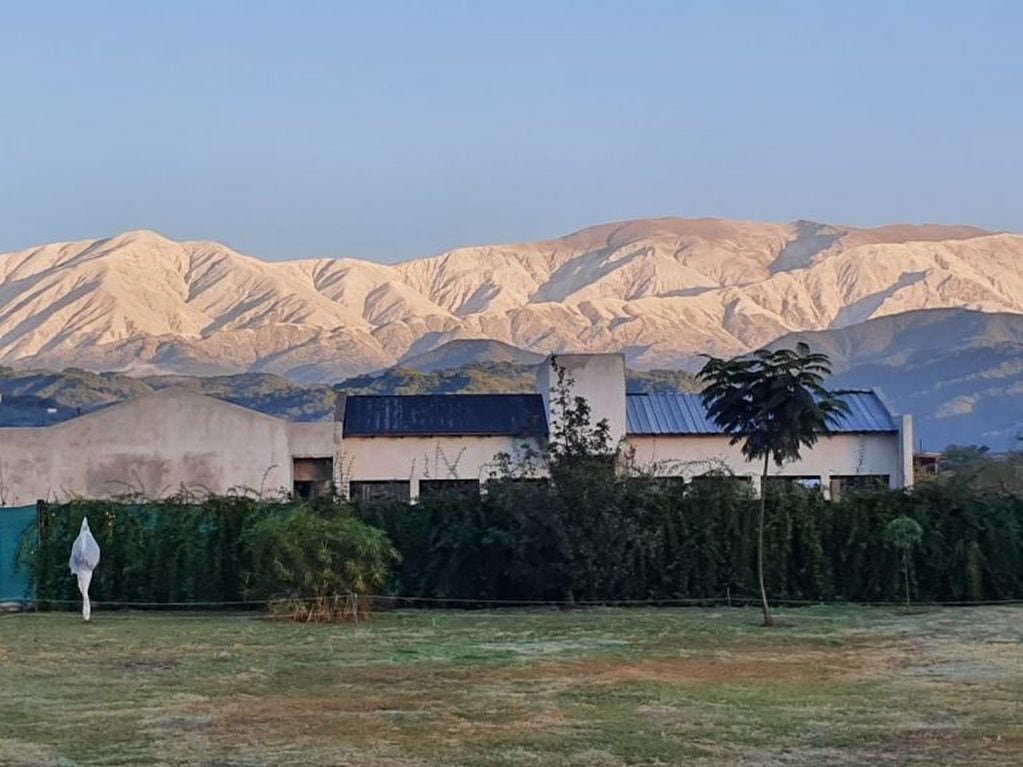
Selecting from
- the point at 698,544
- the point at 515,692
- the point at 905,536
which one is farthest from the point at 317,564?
the point at 905,536

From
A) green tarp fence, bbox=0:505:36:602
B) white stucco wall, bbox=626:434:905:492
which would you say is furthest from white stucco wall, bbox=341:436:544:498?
green tarp fence, bbox=0:505:36:602

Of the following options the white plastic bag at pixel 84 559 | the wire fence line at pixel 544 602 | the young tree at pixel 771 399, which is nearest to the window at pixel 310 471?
the wire fence line at pixel 544 602

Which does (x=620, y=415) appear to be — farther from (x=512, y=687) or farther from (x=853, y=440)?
(x=512, y=687)

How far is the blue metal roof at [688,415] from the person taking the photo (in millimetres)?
50469

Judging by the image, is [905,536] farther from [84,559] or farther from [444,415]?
[444,415]

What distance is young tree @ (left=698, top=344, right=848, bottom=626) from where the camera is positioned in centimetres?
2444

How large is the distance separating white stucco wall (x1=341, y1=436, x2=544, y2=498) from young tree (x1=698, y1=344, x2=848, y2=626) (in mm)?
23409

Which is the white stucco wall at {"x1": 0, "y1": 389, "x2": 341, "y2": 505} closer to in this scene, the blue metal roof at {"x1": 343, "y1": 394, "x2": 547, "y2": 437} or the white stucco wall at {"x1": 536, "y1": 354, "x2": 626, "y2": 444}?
the blue metal roof at {"x1": 343, "y1": 394, "x2": 547, "y2": 437}

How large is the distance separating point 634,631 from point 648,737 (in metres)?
10.7

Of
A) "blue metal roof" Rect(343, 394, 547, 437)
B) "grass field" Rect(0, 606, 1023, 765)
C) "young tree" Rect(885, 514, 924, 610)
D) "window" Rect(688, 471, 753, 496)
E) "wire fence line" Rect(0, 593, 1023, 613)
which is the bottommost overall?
"grass field" Rect(0, 606, 1023, 765)

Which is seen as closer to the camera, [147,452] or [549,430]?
[147,452]

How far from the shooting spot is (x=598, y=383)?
50.1m

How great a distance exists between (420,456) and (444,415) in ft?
5.54

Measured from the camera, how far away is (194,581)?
29734 mm
